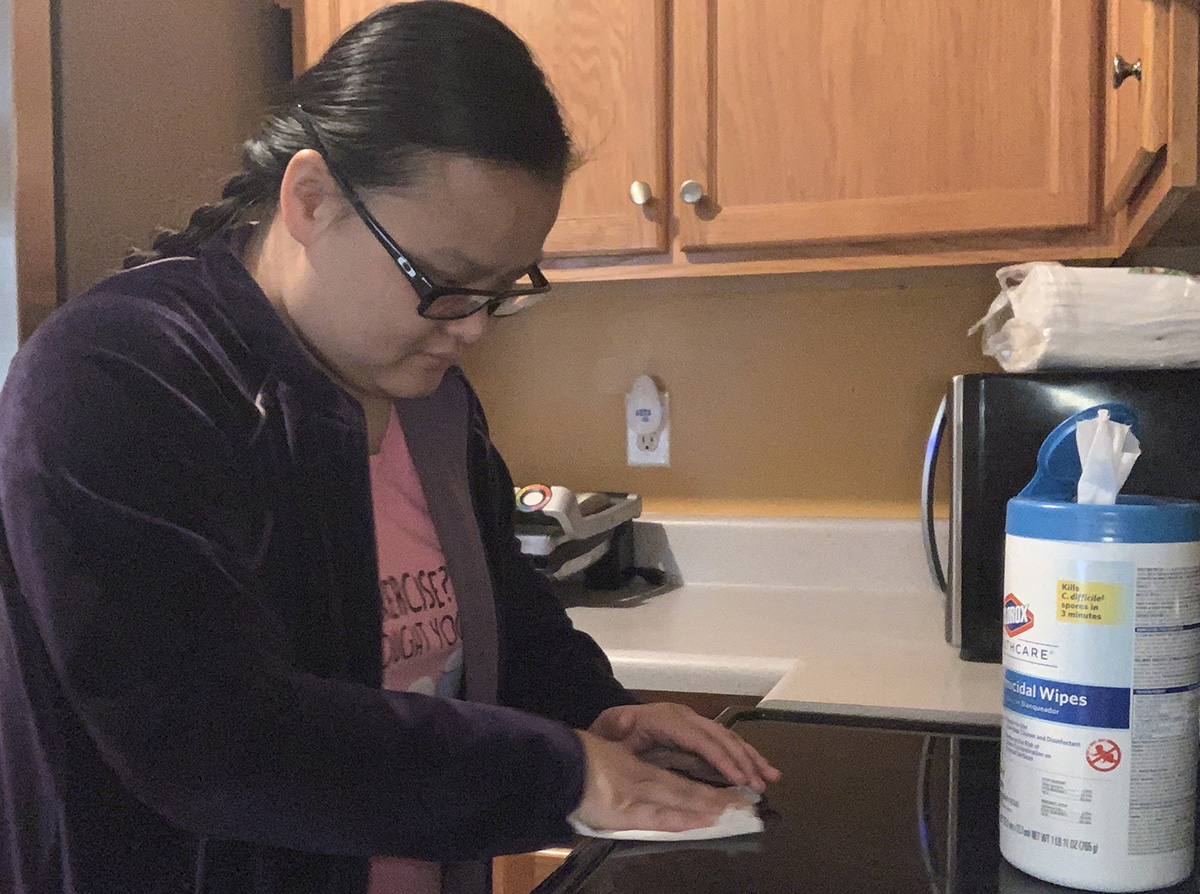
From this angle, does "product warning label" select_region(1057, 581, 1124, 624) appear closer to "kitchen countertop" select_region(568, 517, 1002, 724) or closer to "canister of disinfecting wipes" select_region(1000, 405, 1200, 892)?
"canister of disinfecting wipes" select_region(1000, 405, 1200, 892)

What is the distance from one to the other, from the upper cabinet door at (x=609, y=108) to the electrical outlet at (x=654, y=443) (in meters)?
0.40

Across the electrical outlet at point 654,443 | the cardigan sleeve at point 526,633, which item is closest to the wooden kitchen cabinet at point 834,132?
the electrical outlet at point 654,443

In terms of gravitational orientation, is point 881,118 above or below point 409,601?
above

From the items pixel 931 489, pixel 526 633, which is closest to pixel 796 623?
pixel 931 489

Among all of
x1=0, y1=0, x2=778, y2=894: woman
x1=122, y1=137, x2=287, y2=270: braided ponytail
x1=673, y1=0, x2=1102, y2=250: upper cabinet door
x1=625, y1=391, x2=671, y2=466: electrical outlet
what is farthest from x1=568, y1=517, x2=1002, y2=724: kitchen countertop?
x1=122, y1=137, x2=287, y2=270: braided ponytail

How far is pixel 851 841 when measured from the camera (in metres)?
0.66

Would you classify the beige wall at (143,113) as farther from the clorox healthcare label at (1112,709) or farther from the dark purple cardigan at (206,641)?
the clorox healthcare label at (1112,709)

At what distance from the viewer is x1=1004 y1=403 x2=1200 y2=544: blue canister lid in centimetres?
54

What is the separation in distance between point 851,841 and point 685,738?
0.16 m

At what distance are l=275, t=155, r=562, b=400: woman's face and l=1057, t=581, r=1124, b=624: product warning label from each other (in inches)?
18.0

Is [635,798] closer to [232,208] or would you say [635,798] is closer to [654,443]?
[232,208]

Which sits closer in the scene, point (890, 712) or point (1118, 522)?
point (1118, 522)

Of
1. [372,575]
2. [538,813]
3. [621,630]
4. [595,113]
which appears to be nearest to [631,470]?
[621,630]

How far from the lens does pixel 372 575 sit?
0.79 meters
